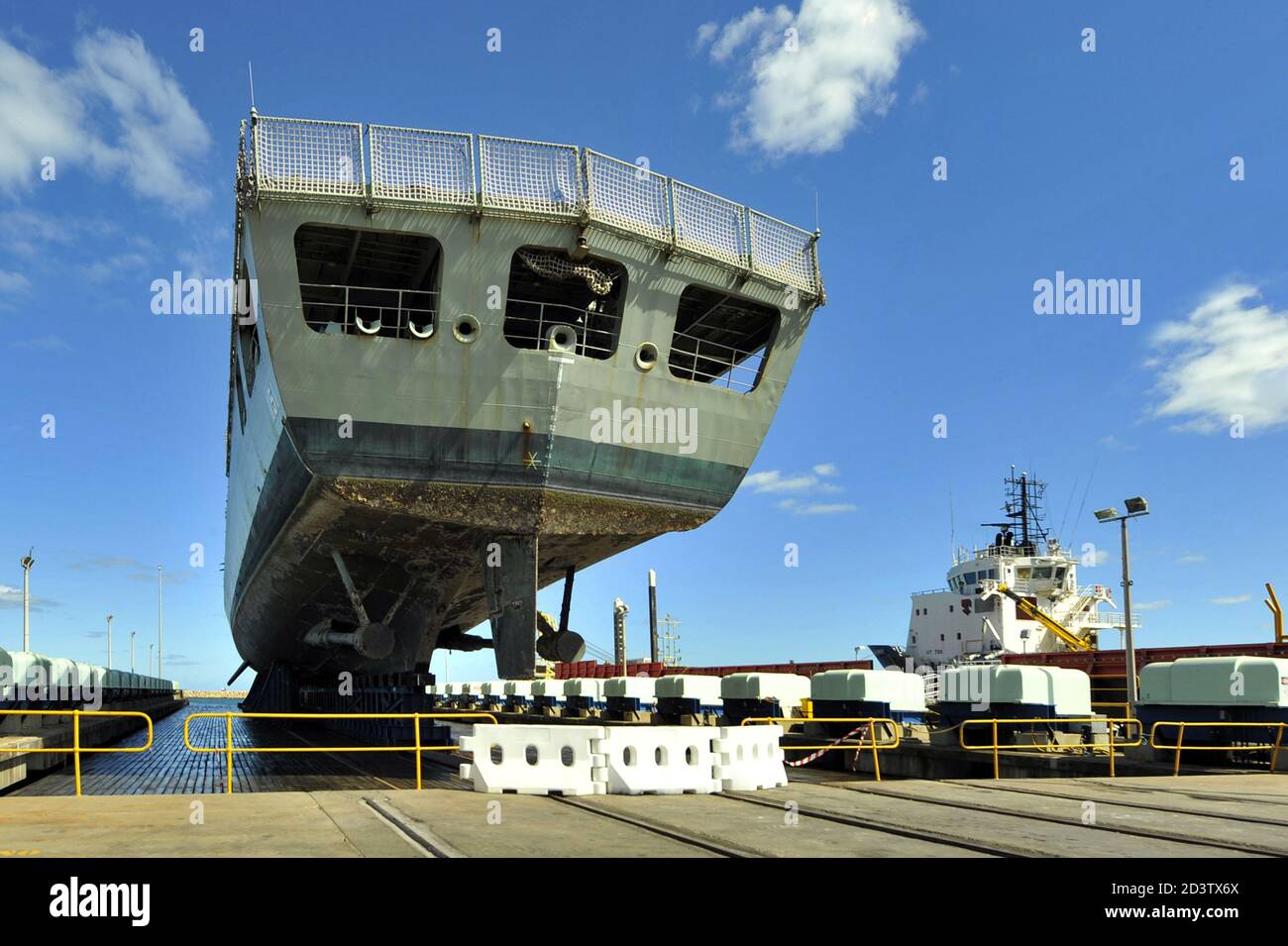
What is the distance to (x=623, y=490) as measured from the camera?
2545 cm

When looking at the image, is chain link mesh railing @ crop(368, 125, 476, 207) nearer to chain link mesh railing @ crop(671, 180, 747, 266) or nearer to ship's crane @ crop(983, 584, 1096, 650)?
chain link mesh railing @ crop(671, 180, 747, 266)

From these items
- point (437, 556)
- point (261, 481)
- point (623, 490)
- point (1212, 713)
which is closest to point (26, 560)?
point (261, 481)

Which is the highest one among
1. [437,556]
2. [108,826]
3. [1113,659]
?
[437,556]

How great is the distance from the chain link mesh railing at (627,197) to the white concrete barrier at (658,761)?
13137 mm

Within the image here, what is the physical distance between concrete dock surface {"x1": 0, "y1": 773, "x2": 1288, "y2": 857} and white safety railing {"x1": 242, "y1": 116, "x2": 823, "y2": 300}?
13588 mm

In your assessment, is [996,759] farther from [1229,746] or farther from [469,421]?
[469,421]

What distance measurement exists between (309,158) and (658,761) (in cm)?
1561

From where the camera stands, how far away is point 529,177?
22469 millimetres

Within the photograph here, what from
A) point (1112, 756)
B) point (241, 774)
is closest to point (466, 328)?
point (241, 774)

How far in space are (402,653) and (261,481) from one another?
268 inches

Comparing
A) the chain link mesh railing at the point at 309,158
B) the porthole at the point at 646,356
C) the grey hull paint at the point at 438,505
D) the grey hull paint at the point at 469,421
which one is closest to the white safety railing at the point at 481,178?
the chain link mesh railing at the point at 309,158

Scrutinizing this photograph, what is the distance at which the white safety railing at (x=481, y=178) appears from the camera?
70.1 feet
